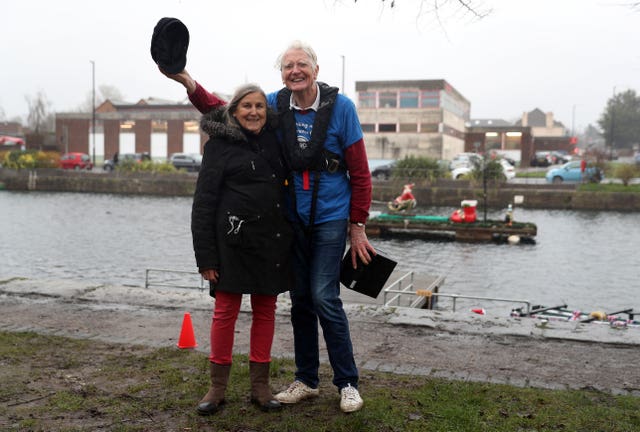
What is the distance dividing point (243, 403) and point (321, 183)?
1.49m

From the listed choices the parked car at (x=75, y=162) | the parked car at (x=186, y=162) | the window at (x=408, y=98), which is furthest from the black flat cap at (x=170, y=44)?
the window at (x=408, y=98)

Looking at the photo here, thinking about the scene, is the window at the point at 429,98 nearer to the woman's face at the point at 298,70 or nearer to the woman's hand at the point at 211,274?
the woman's face at the point at 298,70

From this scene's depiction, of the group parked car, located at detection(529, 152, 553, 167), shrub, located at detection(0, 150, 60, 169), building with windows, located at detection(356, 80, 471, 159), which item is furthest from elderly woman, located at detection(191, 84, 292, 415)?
parked car, located at detection(529, 152, 553, 167)

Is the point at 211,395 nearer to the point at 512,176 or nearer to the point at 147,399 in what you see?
the point at 147,399

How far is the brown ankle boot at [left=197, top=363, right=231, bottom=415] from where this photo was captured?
158 inches

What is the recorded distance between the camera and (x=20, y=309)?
7.18 metres

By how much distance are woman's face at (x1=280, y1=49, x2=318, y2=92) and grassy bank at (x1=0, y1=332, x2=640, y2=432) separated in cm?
204

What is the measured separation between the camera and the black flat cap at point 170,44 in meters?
4.11

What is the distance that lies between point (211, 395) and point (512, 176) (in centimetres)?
4357

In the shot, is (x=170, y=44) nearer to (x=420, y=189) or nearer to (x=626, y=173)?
(x=420, y=189)

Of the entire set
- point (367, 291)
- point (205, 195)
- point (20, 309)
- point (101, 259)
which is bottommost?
point (101, 259)

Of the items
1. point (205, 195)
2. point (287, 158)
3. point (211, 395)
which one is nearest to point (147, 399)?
point (211, 395)

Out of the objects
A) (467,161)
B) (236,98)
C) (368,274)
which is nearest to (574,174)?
(467,161)

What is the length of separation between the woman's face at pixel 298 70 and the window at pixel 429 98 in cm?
6236
